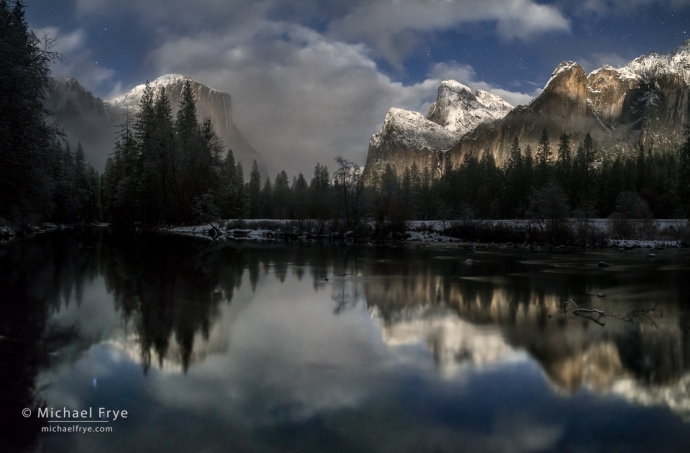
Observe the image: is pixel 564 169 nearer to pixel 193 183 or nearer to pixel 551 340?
pixel 193 183

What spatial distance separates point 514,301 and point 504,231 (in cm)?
3415

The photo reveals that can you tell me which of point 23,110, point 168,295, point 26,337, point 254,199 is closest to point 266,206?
point 254,199

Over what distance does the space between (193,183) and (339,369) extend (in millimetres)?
54182

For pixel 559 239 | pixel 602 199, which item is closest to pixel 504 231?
pixel 559 239

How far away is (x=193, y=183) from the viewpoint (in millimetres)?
56344

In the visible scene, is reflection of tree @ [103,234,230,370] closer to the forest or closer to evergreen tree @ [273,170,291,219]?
the forest

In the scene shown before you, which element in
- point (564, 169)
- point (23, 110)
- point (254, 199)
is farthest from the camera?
point (254, 199)

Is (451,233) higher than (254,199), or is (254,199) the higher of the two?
(254,199)

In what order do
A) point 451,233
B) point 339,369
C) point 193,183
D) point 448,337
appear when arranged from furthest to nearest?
1. point 193,183
2. point 451,233
3. point 448,337
4. point 339,369

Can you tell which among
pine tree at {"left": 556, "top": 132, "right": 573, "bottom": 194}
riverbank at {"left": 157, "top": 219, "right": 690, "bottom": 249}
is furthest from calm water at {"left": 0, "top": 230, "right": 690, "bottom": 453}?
pine tree at {"left": 556, "top": 132, "right": 573, "bottom": 194}

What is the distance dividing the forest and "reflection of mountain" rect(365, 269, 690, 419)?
1708 centimetres

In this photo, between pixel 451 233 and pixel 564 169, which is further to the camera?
pixel 564 169

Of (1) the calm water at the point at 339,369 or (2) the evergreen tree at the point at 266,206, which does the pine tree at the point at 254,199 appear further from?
(1) the calm water at the point at 339,369

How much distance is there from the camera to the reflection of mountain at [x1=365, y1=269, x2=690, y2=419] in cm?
634
